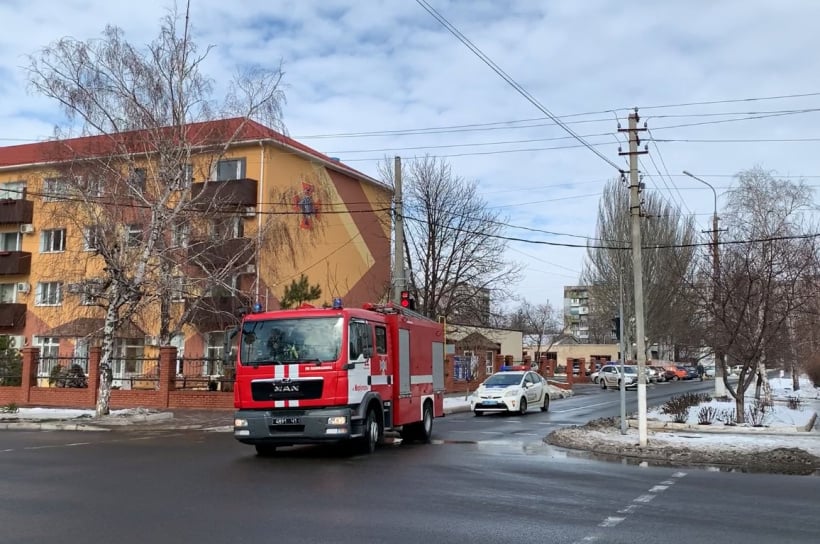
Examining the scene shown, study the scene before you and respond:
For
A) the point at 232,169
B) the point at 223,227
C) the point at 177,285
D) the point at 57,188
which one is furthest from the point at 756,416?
the point at 232,169

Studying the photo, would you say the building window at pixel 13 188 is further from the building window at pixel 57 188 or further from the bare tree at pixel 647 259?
the bare tree at pixel 647 259

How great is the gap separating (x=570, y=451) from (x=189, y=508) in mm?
8901

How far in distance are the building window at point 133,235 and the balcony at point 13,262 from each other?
2070 centimetres

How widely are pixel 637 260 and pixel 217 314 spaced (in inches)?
815

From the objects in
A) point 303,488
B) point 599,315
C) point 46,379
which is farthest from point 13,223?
point 599,315

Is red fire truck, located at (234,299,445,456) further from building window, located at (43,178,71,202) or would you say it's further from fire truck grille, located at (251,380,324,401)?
building window, located at (43,178,71,202)

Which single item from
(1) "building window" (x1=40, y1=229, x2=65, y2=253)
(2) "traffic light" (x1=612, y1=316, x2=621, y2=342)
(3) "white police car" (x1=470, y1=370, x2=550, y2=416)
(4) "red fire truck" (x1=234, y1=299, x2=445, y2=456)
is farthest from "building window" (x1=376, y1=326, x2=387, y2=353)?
(1) "building window" (x1=40, y1=229, x2=65, y2=253)

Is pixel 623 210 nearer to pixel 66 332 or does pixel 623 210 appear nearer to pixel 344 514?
pixel 66 332

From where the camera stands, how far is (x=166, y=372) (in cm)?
2728

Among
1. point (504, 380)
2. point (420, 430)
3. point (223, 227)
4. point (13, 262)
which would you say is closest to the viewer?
point (420, 430)

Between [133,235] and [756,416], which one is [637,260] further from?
[133,235]

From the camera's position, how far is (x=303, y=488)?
989 centimetres


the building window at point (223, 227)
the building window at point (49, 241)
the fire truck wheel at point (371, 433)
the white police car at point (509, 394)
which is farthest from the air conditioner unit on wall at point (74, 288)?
the building window at point (49, 241)

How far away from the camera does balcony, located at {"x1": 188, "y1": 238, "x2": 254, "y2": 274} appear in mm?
26427
